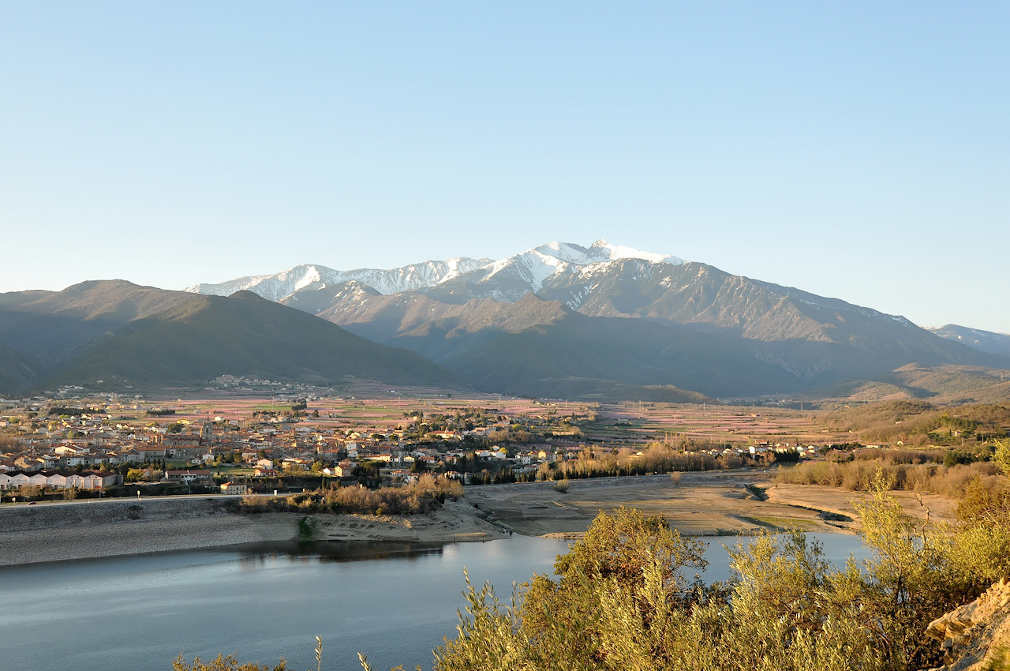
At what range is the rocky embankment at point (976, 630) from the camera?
1864 centimetres

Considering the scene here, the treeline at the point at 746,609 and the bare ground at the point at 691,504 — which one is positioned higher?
the treeline at the point at 746,609

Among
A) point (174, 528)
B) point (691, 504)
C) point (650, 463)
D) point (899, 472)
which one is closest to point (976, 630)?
point (174, 528)

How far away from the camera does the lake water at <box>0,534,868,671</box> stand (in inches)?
1550

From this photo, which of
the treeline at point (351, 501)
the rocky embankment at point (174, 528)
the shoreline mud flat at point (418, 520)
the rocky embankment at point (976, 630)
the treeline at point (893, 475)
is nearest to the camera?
the rocky embankment at point (976, 630)

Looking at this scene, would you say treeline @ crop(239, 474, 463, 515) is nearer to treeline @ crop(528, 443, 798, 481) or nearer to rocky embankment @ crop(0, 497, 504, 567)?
rocky embankment @ crop(0, 497, 504, 567)

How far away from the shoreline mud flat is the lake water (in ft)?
9.95

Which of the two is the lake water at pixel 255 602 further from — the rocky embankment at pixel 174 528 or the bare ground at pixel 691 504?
the bare ground at pixel 691 504

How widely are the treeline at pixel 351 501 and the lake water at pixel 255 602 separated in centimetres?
812

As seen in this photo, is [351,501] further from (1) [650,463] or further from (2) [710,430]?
(2) [710,430]

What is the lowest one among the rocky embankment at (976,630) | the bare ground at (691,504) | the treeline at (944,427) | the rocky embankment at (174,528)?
the bare ground at (691,504)

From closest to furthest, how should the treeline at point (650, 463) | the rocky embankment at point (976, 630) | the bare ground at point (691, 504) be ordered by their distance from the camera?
the rocky embankment at point (976, 630)
the bare ground at point (691, 504)
the treeline at point (650, 463)

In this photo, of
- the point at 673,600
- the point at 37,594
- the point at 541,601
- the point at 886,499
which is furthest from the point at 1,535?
the point at 886,499

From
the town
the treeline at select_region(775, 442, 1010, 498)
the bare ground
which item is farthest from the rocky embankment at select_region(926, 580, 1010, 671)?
the town

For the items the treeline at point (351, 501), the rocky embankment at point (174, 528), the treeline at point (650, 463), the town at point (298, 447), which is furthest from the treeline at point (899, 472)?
the rocky embankment at point (174, 528)
